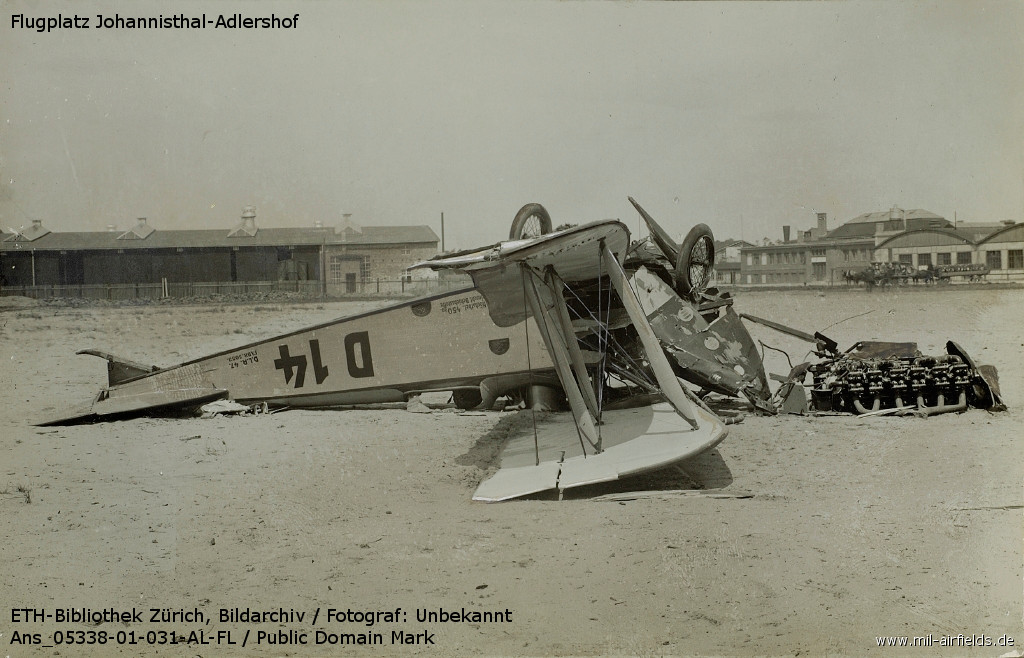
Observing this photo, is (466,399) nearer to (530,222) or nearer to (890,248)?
(530,222)

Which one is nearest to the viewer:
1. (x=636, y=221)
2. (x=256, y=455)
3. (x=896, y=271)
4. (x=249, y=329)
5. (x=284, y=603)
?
(x=284, y=603)

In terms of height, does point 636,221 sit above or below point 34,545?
above

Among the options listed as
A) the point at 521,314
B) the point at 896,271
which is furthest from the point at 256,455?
the point at 896,271

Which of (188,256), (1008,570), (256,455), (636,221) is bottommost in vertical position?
(1008,570)

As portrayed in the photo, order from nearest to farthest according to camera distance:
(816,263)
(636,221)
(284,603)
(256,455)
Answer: (284,603) → (256,455) → (636,221) → (816,263)

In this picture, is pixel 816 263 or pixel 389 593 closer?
pixel 389 593

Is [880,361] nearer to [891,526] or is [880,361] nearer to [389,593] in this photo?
[891,526]

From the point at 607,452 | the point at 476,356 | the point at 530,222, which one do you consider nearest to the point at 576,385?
the point at 607,452
